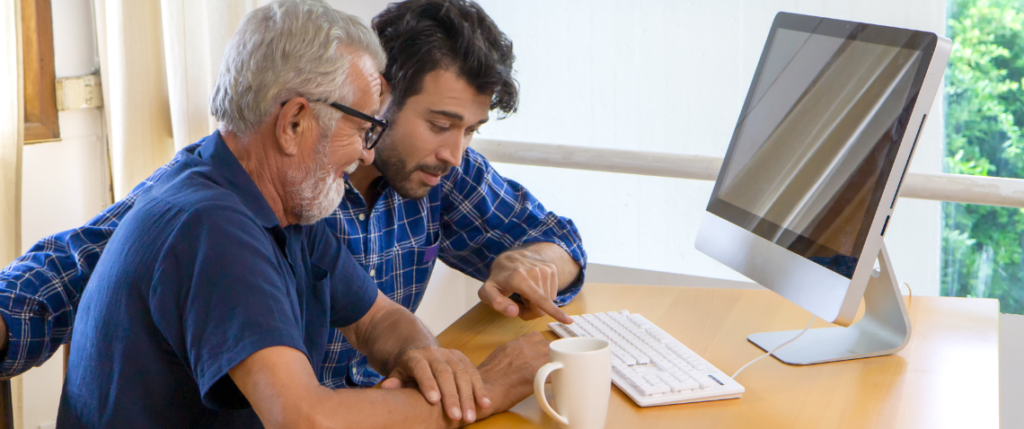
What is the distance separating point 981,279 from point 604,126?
139cm

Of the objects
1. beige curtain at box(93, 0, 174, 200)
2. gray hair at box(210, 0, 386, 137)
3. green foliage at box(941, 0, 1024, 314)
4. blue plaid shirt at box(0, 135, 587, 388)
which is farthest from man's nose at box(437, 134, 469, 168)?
green foliage at box(941, 0, 1024, 314)

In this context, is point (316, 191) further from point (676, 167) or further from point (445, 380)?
point (676, 167)

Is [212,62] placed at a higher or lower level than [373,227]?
higher

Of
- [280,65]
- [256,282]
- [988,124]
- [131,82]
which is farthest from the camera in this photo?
[988,124]

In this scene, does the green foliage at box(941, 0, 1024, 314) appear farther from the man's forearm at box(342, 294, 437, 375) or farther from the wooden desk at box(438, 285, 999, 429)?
the man's forearm at box(342, 294, 437, 375)

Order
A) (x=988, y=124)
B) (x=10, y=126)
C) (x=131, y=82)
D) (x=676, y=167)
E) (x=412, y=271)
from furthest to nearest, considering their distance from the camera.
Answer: (x=988, y=124), (x=676, y=167), (x=131, y=82), (x=10, y=126), (x=412, y=271)

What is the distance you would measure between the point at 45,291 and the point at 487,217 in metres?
0.77

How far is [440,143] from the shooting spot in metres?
1.40


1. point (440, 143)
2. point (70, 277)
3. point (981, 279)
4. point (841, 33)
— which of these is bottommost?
point (981, 279)

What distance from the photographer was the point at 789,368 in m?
1.07

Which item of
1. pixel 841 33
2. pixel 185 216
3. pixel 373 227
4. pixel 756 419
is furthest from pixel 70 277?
pixel 841 33

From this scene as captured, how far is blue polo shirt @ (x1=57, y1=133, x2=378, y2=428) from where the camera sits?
0.76 meters

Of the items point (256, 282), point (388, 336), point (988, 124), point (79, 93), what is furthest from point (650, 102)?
point (256, 282)

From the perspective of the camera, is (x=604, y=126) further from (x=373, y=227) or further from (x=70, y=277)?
(x=70, y=277)
